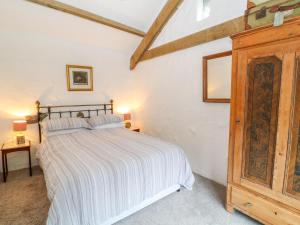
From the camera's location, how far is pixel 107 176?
1651 mm

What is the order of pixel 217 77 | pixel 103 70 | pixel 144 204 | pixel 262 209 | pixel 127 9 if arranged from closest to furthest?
pixel 262 209
pixel 144 204
pixel 217 77
pixel 127 9
pixel 103 70

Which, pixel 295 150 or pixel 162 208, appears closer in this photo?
pixel 295 150

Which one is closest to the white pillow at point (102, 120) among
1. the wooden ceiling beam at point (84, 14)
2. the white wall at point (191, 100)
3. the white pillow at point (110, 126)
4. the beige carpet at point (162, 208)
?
the white pillow at point (110, 126)

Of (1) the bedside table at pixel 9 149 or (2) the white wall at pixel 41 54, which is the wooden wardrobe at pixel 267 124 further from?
(1) the bedside table at pixel 9 149

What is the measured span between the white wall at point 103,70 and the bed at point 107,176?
0.78m

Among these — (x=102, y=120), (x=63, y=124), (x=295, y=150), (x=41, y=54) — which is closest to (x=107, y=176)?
(x=295, y=150)

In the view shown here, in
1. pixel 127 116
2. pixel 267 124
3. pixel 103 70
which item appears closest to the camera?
pixel 267 124

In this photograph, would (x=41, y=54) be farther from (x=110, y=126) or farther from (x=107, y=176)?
(x=107, y=176)

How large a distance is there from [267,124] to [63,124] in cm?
296

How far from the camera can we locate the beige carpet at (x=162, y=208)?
6.03 ft

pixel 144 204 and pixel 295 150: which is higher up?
pixel 295 150

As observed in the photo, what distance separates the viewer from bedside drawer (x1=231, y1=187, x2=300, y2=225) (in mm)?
1495

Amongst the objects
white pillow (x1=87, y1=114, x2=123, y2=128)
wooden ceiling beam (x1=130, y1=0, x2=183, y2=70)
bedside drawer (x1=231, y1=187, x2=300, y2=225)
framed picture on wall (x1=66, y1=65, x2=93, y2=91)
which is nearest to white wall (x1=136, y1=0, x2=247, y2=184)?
wooden ceiling beam (x1=130, y1=0, x2=183, y2=70)

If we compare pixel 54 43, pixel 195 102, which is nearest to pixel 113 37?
pixel 54 43
